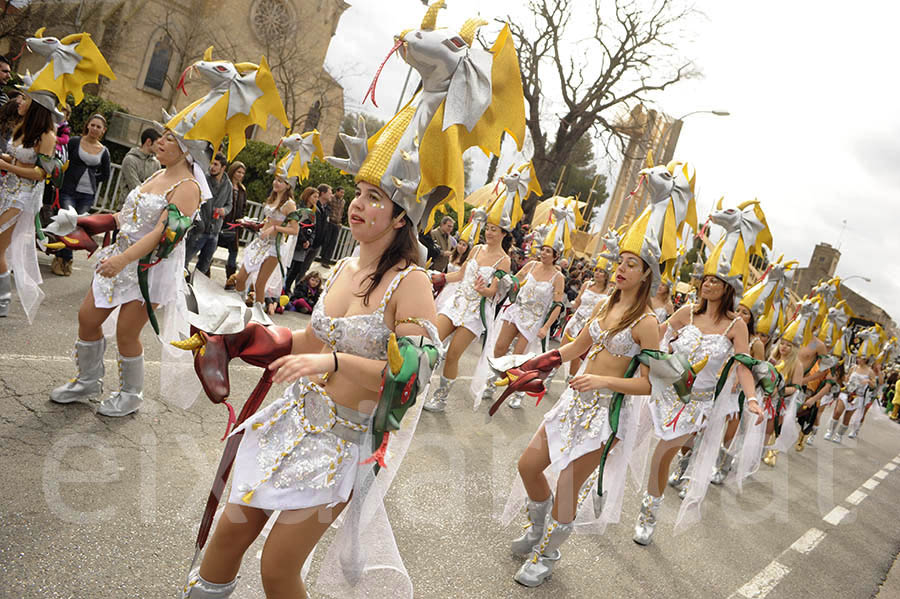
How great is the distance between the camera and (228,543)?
238 cm

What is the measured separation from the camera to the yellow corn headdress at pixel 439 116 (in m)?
2.53

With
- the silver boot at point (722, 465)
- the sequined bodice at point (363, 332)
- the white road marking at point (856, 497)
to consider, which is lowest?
the white road marking at point (856, 497)

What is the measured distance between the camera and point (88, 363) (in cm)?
459

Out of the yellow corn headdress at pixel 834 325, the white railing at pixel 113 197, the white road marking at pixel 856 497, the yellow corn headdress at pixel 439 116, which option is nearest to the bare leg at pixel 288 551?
the yellow corn headdress at pixel 439 116

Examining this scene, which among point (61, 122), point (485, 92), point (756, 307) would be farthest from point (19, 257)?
point (756, 307)

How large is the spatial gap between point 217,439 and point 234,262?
6.75m

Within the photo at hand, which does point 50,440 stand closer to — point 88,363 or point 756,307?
point 88,363

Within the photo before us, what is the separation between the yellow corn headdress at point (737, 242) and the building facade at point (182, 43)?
25762 millimetres

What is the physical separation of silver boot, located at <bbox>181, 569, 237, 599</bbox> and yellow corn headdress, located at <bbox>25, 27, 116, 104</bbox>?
4736 millimetres

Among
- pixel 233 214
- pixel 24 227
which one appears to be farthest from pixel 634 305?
pixel 233 214

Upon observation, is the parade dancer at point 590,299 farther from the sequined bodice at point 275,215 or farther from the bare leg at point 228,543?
the bare leg at point 228,543

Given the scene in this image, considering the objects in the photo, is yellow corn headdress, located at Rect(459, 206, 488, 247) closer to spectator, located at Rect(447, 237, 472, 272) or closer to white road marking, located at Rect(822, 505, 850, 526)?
spectator, located at Rect(447, 237, 472, 272)

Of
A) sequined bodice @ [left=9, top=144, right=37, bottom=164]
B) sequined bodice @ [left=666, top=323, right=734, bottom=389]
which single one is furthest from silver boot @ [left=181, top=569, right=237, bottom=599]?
sequined bodice @ [left=9, top=144, right=37, bottom=164]

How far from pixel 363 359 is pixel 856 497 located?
403 inches
